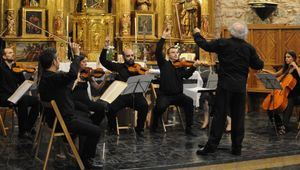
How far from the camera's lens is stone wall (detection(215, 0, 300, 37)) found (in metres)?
14.2

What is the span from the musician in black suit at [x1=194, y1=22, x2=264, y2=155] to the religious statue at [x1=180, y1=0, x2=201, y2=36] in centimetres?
720

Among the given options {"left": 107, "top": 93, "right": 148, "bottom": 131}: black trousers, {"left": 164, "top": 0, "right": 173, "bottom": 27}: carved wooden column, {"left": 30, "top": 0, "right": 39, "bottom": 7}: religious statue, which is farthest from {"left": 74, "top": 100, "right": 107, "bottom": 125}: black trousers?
{"left": 164, "top": 0, "right": 173, "bottom": 27}: carved wooden column

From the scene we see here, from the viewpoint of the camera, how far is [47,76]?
602cm

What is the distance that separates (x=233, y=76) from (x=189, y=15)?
292 inches

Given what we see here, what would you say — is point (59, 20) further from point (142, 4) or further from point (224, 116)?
point (224, 116)

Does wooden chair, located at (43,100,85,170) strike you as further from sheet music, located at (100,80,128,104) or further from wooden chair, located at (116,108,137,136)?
wooden chair, located at (116,108,137,136)

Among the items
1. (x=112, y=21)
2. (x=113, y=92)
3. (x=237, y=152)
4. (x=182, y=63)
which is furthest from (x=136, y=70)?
(x=112, y=21)

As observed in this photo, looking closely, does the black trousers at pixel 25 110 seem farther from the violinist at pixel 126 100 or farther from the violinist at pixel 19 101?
the violinist at pixel 126 100

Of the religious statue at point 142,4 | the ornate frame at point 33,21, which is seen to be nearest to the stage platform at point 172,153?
the ornate frame at point 33,21

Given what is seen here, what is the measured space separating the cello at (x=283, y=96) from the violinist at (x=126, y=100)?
6.87ft

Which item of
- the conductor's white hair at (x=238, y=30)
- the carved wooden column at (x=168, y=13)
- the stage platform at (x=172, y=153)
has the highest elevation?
the carved wooden column at (x=168, y=13)

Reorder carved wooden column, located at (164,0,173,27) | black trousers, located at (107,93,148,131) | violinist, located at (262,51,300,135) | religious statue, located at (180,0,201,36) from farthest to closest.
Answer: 1. religious statue, located at (180,0,201,36)
2. carved wooden column, located at (164,0,173,27)
3. violinist, located at (262,51,300,135)
4. black trousers, located at (107,93,148,131)

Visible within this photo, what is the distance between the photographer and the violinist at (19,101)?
322 inches

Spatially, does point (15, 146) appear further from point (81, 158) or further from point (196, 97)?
point (196, 97)
